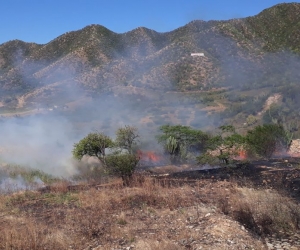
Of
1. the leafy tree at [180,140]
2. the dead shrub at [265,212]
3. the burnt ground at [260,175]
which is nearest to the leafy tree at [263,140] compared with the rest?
the leafy tree at [180,140]

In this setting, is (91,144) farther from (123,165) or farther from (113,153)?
(123,165)

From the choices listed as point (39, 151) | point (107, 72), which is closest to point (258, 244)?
point (39, 151)

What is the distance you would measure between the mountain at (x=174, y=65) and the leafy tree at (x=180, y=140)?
787 inches

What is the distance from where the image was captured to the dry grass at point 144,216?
7613 mm

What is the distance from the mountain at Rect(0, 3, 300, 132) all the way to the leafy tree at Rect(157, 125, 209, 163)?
2000 cm

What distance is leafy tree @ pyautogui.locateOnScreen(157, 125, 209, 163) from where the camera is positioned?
829 inches

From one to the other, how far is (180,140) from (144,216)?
39.4 ft

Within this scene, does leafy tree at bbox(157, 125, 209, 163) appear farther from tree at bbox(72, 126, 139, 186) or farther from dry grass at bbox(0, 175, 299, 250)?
dry grass at bbox(0, 175, 299, 250)

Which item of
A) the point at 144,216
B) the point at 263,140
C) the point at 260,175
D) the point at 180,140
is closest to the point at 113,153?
the point at 180,140

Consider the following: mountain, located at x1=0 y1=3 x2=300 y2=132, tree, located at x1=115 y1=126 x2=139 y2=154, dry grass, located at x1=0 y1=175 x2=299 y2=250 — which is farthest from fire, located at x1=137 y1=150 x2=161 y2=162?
mountain, located at x1=0 y1=3 x2=300 y2=132

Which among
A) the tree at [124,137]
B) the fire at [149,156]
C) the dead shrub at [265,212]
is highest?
the tree at [124,137]

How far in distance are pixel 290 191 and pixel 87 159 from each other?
40.0ft

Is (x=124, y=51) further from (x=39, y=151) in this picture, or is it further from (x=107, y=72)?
(x=39, y=151)

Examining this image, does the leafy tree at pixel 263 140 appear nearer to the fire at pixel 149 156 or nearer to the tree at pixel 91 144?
the fire at pixel 149 156
